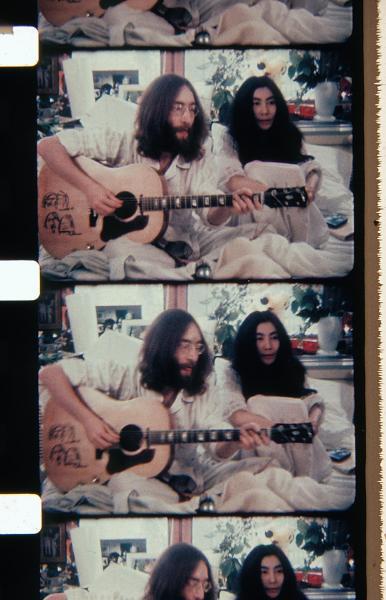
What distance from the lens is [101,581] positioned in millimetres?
1101

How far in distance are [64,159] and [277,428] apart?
1.95 ft

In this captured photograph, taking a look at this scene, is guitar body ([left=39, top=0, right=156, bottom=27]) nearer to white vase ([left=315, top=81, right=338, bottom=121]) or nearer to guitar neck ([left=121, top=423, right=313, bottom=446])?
white vase ([left=315, top=81, right=338, bottom=121])

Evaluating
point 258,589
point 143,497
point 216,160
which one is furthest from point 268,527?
point 216,160

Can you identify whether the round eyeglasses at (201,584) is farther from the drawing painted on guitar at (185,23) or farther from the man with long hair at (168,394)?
the drawing painted on guitar at (185,23)

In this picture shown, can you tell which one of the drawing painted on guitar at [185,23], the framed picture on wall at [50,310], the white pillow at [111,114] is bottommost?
the framed picture on wall at [50,310]

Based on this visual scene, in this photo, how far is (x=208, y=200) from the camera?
112 cm

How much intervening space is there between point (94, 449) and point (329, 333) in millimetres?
454

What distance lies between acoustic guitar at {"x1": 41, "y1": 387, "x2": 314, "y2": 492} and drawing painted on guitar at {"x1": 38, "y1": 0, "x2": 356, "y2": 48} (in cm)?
62

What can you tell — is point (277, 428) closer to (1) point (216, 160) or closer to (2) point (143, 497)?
(2) point (143, 497)

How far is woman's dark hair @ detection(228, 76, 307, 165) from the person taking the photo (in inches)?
44.0

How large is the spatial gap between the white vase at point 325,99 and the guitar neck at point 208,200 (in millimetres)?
135

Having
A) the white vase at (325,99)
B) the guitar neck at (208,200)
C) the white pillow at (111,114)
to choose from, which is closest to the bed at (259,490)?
the guitar neck at (208,200)

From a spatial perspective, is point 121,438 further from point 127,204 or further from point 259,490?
point 127,204

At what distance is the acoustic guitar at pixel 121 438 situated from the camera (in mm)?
1099
